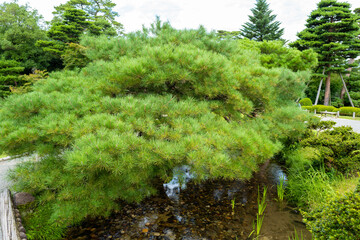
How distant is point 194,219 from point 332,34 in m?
17.0

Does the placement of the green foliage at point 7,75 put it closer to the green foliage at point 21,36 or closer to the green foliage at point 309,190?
the green foliage at point 21,36

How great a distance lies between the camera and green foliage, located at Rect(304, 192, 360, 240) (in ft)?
4.47

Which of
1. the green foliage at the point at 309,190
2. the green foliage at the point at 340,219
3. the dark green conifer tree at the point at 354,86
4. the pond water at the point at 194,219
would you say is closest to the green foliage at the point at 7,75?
the pond water at the point at 194,219

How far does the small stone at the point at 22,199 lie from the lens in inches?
97.6

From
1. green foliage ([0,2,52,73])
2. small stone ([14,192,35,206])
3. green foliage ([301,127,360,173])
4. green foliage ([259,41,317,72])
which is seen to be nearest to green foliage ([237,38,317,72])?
green foliage ([259,41,317,72])

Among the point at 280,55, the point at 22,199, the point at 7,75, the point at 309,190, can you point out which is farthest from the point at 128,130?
the point at 7,75

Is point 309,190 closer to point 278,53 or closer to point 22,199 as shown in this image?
point 22,199

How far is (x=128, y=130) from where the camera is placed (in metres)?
1.76

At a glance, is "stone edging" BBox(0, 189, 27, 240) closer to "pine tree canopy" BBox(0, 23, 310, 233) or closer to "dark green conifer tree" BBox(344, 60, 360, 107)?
"pine tree canopy" BBox(0, 23, 310, 233)

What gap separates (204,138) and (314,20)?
58.5 feet

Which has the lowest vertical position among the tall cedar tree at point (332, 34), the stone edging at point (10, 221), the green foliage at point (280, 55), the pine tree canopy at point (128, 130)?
the stone edging at point (10, 221)

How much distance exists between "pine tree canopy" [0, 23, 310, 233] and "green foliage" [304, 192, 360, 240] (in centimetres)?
69

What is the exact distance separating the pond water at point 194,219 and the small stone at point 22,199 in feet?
2.55

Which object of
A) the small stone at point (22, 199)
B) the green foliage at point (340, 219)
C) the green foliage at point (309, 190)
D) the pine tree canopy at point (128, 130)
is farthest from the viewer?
the green foliage at point (309, 190)
